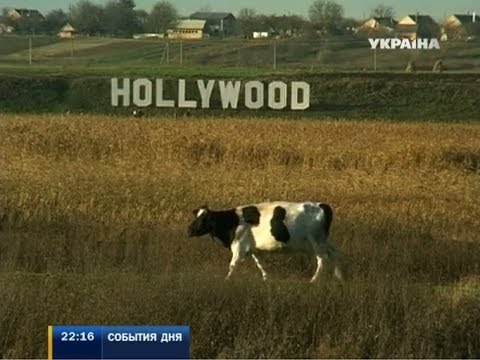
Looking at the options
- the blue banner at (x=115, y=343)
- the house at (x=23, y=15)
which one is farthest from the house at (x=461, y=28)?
the blue banner at (x=115, y=343)

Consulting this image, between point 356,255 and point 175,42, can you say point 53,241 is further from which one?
point 175,42

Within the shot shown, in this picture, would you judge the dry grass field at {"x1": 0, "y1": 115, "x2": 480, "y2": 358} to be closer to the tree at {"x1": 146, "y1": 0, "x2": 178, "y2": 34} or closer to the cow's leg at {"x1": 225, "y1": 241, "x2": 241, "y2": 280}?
the cow's leg at {"x1": 225, "y1": 241, "x2": 241, "y2": 280}

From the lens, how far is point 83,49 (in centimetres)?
4312

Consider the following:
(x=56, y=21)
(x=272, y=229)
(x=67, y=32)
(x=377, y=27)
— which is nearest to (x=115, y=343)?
(x=272, y=229)

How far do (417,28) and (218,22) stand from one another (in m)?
12.3

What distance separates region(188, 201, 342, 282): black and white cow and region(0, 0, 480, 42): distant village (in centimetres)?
1061

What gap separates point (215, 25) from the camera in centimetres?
3148

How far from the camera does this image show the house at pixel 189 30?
32.7m

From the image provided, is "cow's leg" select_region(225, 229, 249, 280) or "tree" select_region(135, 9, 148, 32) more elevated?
"tree" select_region(135, 9, 148, 32)

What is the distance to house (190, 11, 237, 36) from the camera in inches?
1161

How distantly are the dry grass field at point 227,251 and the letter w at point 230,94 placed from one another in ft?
40.9

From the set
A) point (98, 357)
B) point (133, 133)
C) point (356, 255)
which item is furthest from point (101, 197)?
point (133, 133)

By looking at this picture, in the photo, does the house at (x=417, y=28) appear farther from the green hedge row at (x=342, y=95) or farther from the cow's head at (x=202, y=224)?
the cow's head at (x=202, y=224)

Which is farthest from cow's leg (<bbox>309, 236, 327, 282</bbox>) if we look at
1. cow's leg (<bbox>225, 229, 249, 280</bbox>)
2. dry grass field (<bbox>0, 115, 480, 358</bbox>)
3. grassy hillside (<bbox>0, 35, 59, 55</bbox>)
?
grassy hillside (<bbox>0, 35, 59, 55</bbox>)
